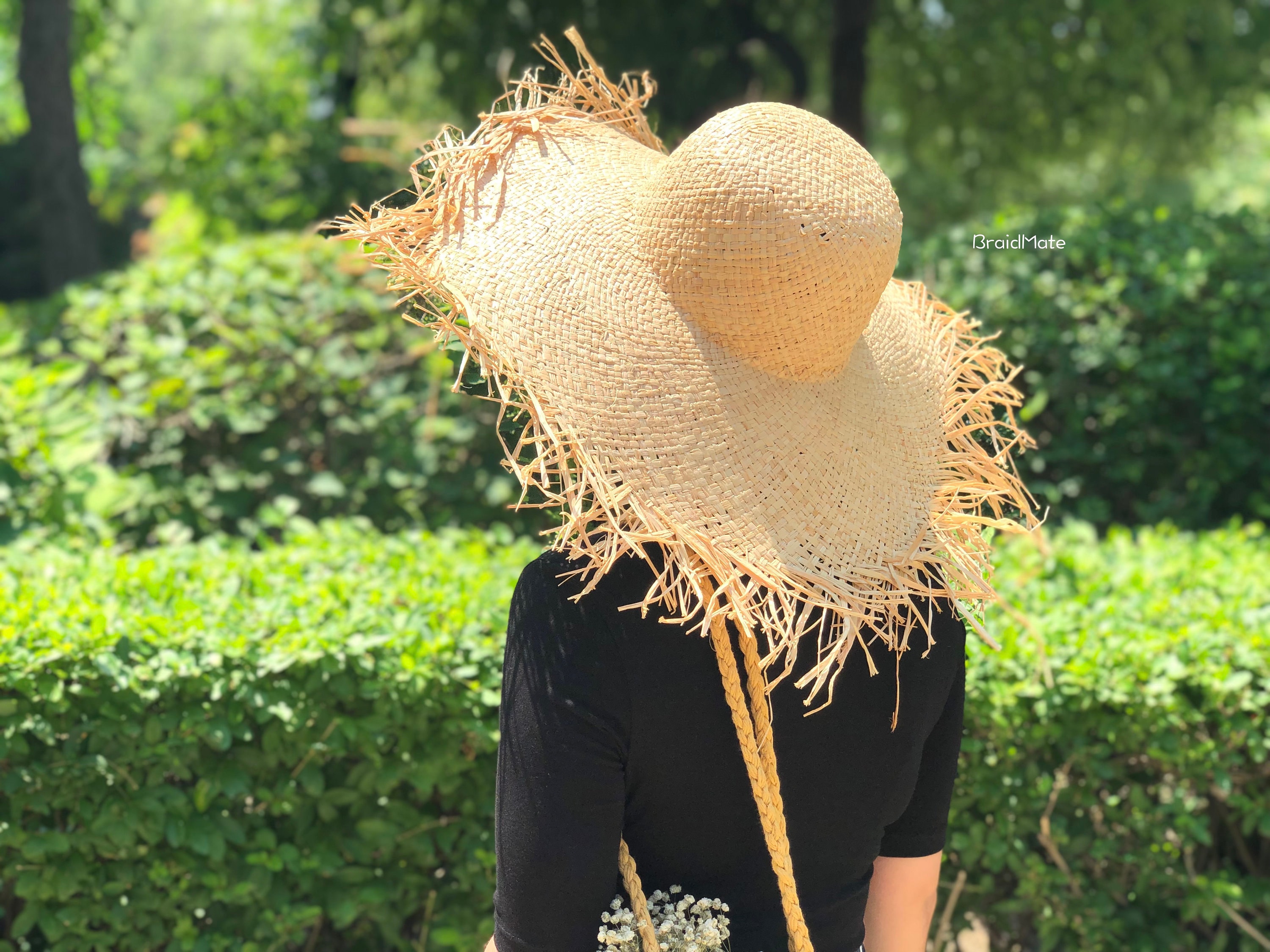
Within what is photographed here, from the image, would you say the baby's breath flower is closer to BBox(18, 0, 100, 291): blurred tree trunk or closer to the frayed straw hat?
the frayed straw hat

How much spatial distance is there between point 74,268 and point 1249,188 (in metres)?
20.9

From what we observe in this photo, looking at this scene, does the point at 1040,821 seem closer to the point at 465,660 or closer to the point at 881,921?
the point at 881,921

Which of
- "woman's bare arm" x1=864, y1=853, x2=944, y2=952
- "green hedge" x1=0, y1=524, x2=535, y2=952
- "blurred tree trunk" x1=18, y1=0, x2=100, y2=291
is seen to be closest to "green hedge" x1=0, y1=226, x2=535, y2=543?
"green hedge" x1=0, y1=524, x2=535, y2=952

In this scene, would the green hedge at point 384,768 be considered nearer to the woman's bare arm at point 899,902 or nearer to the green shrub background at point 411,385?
the woman's bare arm at point 899,902

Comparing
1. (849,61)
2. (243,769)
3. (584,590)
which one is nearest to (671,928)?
(584,590)

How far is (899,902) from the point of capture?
1.55 meters

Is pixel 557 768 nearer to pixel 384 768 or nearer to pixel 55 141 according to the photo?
pixel 384 768

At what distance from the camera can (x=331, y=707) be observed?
7.64ft

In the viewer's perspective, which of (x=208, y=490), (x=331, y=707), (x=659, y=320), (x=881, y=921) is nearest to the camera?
(x=659, y=320)

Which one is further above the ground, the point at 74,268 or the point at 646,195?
the point at 646,195

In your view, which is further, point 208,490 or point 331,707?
point 208,490

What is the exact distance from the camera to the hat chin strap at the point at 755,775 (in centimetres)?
120

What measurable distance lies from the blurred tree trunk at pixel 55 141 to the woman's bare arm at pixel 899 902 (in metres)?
6.15

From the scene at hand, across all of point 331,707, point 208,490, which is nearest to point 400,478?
point 208,490
